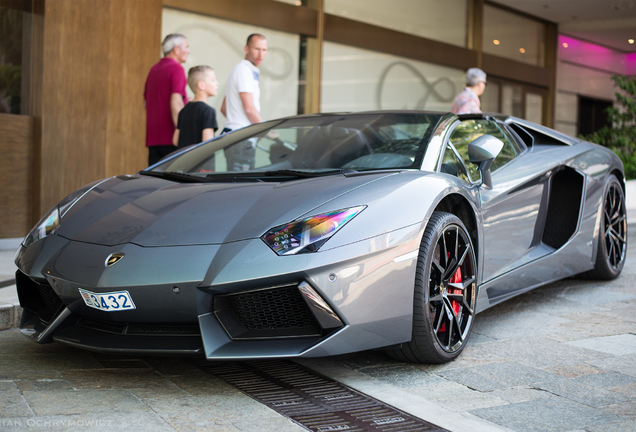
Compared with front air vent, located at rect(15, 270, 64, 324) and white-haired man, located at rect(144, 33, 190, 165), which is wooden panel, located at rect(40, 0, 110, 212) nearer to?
white-haired man, located at rect(144, 33, 190, 165)

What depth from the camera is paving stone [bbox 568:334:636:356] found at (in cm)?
324

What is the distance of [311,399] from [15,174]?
484 centimetres

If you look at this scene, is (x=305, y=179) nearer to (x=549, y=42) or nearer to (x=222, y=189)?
(x=222, y=189)

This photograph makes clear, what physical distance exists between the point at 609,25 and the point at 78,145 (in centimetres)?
1309

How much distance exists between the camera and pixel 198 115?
538 cm

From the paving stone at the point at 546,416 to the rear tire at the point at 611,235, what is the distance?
2430 mm

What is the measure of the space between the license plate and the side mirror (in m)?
1.76

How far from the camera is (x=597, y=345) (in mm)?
3328

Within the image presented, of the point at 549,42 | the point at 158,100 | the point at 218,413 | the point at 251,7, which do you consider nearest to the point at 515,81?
the point at 549,42

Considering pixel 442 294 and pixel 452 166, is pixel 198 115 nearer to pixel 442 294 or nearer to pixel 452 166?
pixel 452 166

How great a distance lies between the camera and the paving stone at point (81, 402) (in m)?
2.30

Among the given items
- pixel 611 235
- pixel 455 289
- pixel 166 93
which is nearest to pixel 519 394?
pixel 455 289

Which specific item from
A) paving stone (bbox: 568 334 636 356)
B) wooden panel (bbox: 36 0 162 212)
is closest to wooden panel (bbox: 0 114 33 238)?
wooden panel (bbox: 36 0 162 212)

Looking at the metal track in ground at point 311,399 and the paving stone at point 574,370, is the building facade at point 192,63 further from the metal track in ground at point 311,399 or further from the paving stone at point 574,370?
the paving stone at point 574,370
